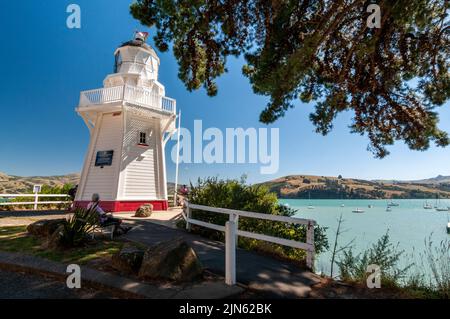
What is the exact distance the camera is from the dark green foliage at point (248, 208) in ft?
28.5

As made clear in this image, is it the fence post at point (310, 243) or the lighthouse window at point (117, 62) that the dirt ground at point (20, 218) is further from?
the lighthouse window at point (117, 62)

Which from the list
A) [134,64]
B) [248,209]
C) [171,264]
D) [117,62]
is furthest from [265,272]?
[117,62]

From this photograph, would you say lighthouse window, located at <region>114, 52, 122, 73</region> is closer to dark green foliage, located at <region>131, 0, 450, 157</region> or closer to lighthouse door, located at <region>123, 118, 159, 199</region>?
lighthouse door, located at <region>123, 118, 159, 199</region>

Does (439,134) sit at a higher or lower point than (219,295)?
higher

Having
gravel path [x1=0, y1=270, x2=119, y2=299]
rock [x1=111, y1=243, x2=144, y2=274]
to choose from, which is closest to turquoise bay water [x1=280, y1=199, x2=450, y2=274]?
rock [x1=111, y1=243, x2=144, y2=274]

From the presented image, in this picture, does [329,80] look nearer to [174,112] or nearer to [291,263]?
[291,263]

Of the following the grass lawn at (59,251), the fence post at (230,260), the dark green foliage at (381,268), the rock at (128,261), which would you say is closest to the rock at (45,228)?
the grass lawn at (59,251)

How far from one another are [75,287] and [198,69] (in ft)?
22.9

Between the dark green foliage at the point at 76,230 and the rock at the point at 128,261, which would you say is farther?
the dark green foliage at the point at 76,230

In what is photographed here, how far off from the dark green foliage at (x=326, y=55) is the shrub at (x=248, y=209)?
128 inches

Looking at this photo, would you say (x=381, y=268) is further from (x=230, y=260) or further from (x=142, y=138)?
(x=142, y=138)

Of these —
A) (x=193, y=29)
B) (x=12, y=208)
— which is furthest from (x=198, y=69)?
(x=12, y=208)

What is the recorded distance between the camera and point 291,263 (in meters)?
6.14

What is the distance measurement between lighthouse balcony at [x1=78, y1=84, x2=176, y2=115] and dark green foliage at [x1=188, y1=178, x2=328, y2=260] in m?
9.33
